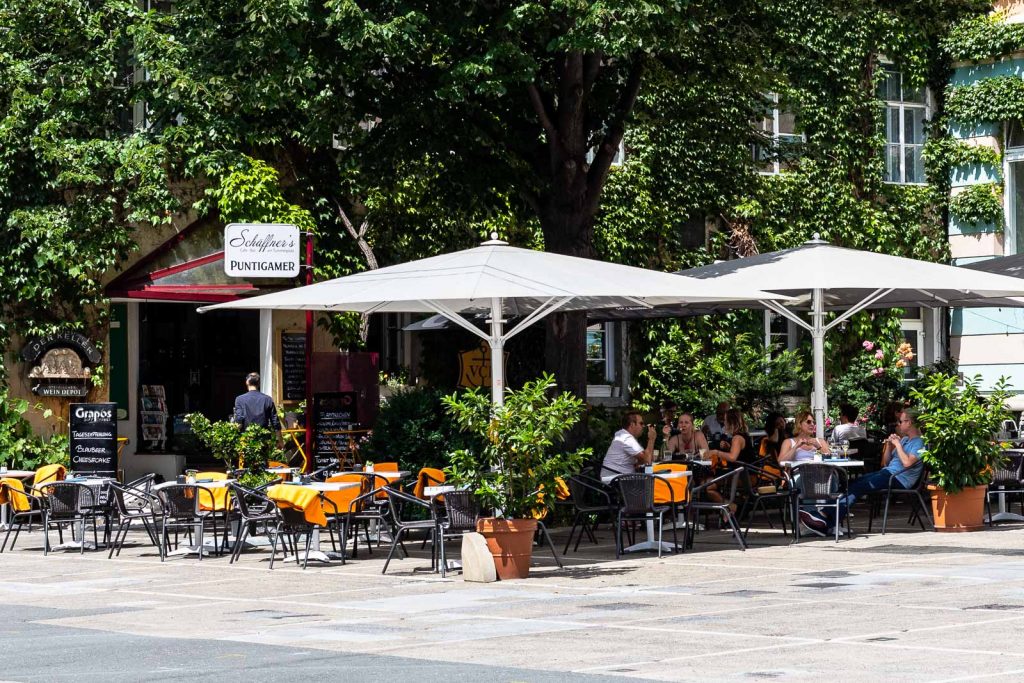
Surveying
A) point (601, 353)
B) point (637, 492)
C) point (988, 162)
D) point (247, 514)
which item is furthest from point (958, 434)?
point (988, 162)

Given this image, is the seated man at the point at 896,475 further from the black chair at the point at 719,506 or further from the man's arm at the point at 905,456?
the black chair at the point at 719,506

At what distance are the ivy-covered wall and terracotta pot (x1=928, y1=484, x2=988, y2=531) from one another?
43.8 feet

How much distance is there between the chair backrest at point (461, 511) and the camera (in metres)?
14.1

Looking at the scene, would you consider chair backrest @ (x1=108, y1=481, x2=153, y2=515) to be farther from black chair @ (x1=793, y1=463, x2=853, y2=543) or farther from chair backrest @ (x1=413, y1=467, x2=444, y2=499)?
black chair @ (x1=793, y1=463, x2=853, y2=543)

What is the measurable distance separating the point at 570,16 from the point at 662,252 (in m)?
11.7

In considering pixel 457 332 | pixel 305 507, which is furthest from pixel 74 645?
pixel 457 332

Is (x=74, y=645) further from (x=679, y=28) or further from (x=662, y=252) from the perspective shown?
(x=662, y=252)

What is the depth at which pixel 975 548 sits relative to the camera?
49.2ft

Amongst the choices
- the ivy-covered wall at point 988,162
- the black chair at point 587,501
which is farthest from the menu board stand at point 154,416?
the ivy-covered wall at point 988,162

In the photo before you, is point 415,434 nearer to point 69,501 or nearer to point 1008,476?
point 69,501

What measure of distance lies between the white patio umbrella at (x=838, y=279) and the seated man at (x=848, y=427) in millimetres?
1383

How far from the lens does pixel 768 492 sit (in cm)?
1673

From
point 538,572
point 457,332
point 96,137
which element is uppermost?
point 96,137

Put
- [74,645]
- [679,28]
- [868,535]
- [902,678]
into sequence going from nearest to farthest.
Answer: [902,678]
[74,645]
[868,535]
[679,28]
